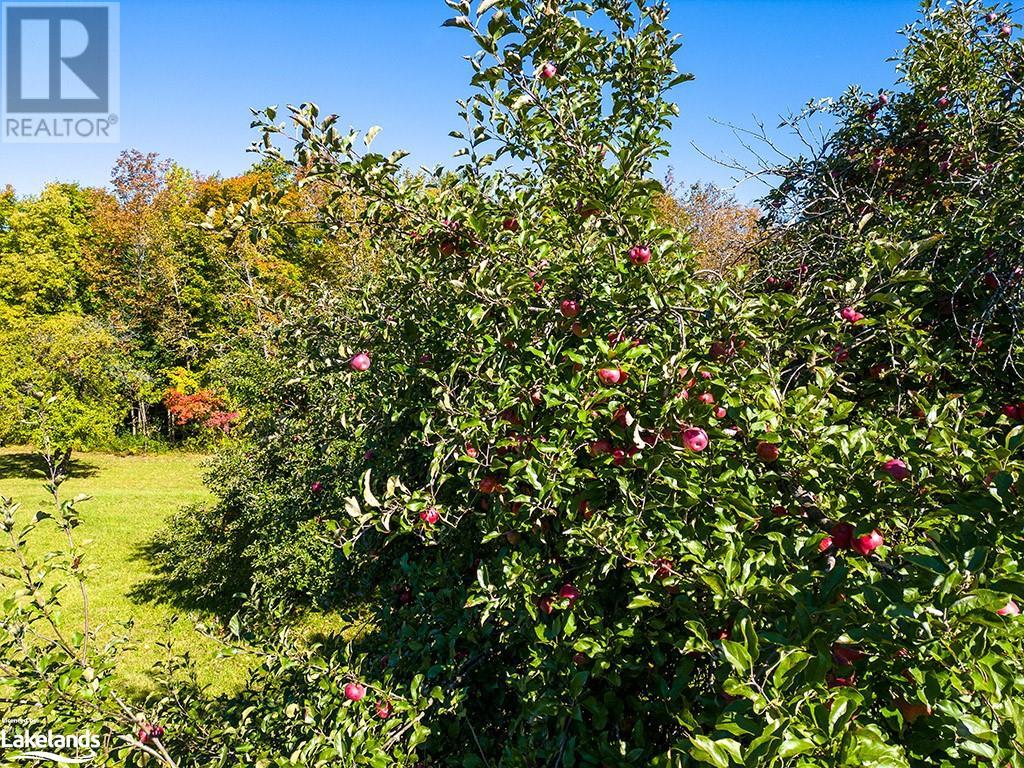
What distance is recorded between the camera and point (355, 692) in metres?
1.77

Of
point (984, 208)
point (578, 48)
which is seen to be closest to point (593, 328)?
point (578, 48)

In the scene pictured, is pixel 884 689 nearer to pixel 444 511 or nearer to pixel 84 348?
pixel 444 511

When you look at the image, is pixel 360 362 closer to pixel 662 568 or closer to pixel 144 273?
pixel 662 568

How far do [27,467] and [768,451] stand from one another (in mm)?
23099

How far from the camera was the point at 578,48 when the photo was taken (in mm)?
2033

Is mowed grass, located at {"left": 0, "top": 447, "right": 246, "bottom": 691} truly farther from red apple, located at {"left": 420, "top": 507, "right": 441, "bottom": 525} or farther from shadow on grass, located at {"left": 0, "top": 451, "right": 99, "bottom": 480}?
red apple, located at {"left": 420, "top": 507, "right": 441, "bottom": 525}

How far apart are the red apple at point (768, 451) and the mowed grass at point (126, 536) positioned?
195 centimetres

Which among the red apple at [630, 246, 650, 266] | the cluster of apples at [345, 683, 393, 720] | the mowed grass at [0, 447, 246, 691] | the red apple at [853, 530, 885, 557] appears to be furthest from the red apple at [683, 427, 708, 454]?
the mowed grass at [0, 447, 246, 691]

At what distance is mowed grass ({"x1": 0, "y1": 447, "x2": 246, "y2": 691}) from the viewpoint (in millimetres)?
6418

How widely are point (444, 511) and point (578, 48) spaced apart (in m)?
1.60

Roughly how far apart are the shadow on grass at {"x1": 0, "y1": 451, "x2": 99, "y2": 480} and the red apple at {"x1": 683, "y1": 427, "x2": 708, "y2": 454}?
2001 cm
